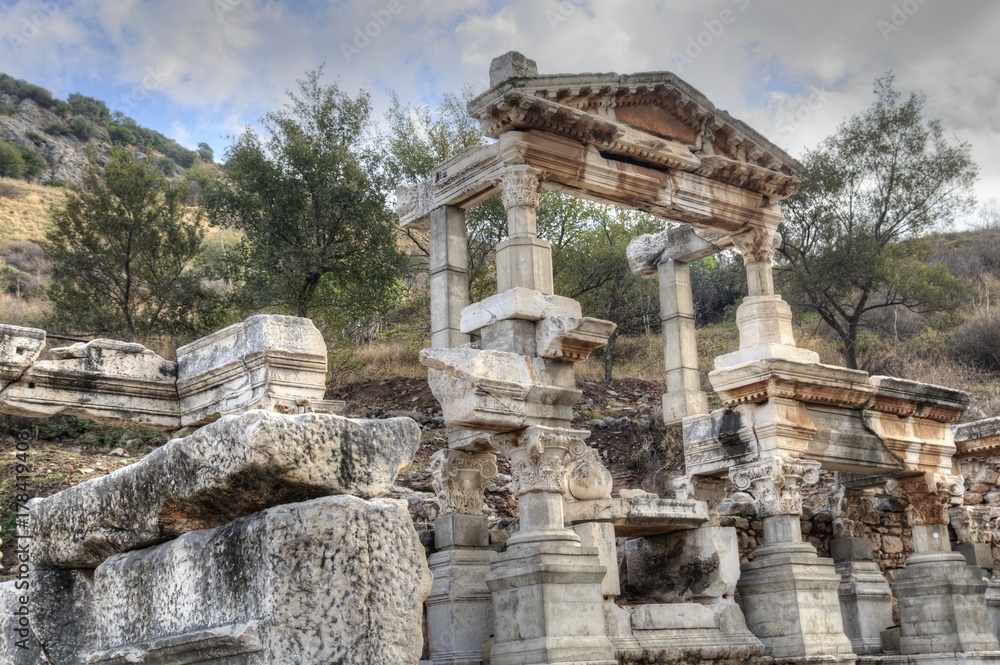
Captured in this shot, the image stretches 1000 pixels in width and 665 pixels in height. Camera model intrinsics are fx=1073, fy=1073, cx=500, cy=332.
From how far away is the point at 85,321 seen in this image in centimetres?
2111

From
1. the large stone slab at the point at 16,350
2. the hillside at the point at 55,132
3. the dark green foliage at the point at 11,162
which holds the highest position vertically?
the hillside at the point at 55,132

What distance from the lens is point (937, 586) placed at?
12680 millimetres

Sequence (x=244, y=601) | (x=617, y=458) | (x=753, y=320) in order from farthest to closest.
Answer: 1. (x=617, y=458)
2. (x=753, y=320)
3. (x=244, y=601)

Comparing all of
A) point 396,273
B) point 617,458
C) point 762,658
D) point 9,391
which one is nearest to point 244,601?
point 9,391

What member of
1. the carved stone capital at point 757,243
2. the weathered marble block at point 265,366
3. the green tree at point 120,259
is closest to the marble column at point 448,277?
the weathered marble block at point 265,366

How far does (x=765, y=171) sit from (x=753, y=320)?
209cm

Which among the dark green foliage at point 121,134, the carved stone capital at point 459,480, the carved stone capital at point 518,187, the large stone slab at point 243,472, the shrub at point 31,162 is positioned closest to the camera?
the large stone slab at point 243,472

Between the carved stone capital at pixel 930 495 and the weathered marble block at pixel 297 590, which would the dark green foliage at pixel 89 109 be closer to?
the carved stone capital at pixel 930 495

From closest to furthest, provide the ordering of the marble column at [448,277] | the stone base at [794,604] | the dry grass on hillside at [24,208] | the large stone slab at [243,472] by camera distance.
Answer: the large stone slab at [243,472] → the stone base at [794,604] → the marble column at [448,277] → the dry grass on hillside at [24,208]

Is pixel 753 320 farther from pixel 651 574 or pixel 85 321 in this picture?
pixel 85 321

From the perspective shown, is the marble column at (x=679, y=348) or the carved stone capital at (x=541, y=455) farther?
the marble column at (x=679, y=348)

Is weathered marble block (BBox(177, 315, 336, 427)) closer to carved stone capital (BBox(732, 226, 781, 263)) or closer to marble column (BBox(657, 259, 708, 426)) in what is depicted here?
marble column (BBox(657, 259, 708, 426))

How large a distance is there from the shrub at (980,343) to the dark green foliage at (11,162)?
35.3m

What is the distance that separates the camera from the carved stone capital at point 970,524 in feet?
45.8
